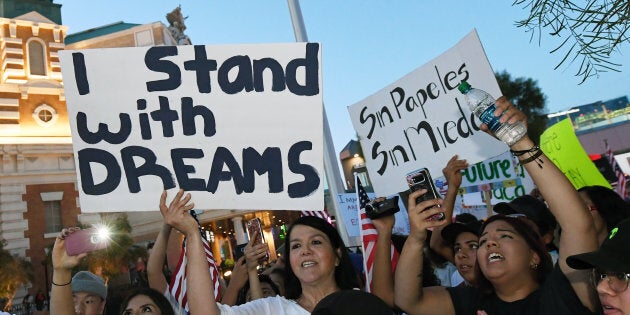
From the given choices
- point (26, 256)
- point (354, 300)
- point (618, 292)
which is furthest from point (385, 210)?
point (26, 256)

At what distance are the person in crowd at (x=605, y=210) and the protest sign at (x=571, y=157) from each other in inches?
71.6

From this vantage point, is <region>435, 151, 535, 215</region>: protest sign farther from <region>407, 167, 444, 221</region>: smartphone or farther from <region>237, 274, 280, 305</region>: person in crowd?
<region>407, 167, 444, 221</region>: smartphone

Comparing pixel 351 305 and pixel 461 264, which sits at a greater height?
pixel 351 305

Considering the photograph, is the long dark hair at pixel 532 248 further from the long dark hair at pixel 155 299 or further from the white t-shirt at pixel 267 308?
the long dark hair at pixel 155 299

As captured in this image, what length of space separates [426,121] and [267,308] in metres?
2.12

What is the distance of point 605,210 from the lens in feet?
12.5

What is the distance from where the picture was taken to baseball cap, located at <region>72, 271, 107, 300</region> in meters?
3.86

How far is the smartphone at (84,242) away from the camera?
10.1ft

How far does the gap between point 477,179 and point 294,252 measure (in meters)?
5.25

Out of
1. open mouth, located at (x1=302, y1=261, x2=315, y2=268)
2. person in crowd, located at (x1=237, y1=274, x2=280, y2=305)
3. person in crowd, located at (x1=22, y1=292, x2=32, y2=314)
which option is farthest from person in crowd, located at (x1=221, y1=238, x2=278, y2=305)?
person in crowd, located at (x1=22, y1=292, x2=32, y2=314)

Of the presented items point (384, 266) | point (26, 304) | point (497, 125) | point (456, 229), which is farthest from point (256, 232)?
point (26, 304)

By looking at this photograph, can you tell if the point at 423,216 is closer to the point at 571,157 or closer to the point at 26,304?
the point at 571,157

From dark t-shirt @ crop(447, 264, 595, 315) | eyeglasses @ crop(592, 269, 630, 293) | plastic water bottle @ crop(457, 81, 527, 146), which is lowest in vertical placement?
dark t-shirt @ crop(447, 264, 595, 315)

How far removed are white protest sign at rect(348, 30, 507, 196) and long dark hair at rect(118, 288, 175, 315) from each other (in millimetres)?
1911
